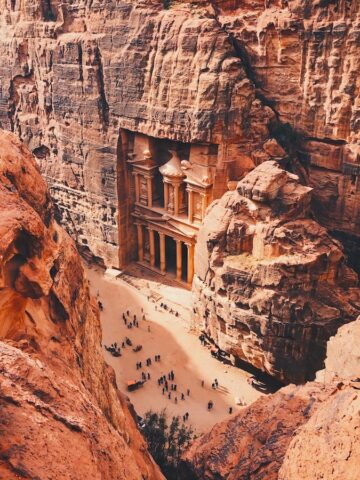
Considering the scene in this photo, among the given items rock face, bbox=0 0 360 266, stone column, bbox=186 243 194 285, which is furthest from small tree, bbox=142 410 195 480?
rock face, bbox=0 0 360 266

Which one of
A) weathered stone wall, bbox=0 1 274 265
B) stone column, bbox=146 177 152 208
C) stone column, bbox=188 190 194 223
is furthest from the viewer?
stone column, bbox=146 177 152 208

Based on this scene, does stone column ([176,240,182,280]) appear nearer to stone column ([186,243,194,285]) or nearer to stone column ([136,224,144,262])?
stone column ([186,243,194,285])

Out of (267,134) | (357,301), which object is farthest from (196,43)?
(357,301)

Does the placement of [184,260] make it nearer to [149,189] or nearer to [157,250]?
[157,250]

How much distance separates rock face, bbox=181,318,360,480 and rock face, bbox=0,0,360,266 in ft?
49.2

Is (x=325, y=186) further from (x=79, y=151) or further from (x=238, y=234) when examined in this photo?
(x=79, y=151)

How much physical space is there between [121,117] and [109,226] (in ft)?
22.7

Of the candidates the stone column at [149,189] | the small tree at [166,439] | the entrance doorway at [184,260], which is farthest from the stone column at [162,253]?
the small tree at [166,439]

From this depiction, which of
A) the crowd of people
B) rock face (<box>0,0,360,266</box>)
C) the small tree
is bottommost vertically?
the crowd of people

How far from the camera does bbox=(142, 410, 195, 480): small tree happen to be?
53.9 ft

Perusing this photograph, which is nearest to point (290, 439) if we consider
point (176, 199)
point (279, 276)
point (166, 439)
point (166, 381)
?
point (166, 439)

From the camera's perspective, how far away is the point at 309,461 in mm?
6652

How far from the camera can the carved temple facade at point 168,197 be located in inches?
1036

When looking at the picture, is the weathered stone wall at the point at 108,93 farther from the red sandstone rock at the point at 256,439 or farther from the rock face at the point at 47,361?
the red sandstone rock at the point at 256,439
